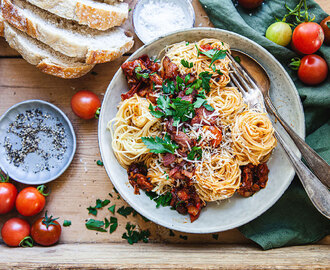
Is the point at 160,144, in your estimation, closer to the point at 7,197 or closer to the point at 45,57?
the point at 45,57

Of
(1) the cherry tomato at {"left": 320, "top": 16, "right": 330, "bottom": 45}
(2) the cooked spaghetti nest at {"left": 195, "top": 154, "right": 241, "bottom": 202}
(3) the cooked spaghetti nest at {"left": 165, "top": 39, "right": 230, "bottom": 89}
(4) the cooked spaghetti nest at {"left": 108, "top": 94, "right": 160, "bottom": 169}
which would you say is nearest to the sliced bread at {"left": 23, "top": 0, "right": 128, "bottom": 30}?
(3) the cooked spaghetti nest at {"left": 165, "top": 39, "right": 230, "bottom": 89}

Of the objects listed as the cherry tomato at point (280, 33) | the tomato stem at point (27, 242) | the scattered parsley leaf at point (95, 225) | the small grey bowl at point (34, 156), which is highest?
the cherry tomato at point (280, 33)

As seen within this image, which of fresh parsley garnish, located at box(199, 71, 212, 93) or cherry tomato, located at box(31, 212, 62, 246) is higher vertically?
fresh parsley garnish, located at box(199, 71, 212, 93)

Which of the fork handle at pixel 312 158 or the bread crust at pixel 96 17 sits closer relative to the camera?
the fork handle at pixel 312 158

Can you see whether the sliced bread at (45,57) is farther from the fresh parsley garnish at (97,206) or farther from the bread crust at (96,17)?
the fresh parsley garnish at (97,206)

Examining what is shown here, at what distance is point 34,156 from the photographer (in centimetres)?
379

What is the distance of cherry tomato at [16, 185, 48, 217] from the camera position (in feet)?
11.9

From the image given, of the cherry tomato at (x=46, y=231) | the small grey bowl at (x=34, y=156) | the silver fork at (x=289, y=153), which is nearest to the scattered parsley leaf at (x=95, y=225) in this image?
the cherry tomato at (x=46, y=231)

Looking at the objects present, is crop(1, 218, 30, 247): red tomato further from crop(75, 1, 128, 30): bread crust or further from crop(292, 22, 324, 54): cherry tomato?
crop(292, 22, 324, 54): cherry tomato

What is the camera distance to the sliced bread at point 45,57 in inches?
138

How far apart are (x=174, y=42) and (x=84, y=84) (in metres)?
1.21

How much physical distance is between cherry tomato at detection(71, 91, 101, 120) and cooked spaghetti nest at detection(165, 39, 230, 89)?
3.34 ft

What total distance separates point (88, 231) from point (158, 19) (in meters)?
2.51

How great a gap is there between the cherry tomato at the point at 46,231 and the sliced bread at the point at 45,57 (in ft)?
5.22
